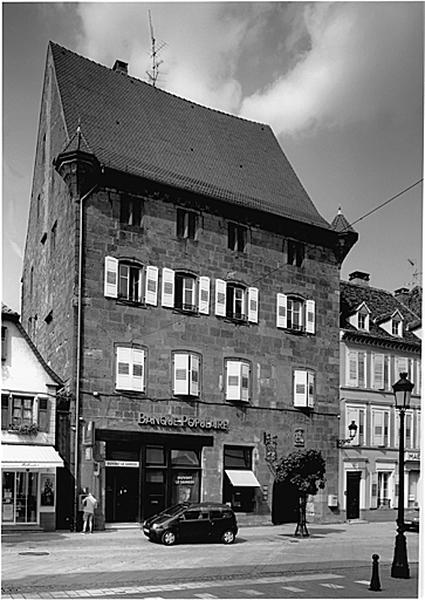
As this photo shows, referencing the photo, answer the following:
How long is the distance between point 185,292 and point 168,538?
5626 mm

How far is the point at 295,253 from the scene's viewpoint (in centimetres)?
2030

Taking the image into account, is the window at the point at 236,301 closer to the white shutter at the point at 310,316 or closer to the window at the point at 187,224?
the window at the point at 187,224

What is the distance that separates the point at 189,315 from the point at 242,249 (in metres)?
2.02

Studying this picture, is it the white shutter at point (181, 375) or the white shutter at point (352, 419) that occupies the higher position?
the white shutter at point (181, 375)

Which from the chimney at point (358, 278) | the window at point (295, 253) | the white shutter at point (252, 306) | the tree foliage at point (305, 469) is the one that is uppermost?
the window at point (295, 253)

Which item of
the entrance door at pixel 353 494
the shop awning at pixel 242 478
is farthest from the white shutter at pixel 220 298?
the entrance door at pixel 353 494

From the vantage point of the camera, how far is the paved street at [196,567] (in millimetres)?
9812

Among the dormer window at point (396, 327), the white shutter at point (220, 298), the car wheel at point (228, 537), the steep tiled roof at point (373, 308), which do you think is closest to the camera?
the car wheel at point (228, 537)

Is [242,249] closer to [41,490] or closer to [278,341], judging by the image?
[278,341]

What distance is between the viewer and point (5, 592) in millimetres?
9383

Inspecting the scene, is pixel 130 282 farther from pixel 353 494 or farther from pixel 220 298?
pixel 353 494

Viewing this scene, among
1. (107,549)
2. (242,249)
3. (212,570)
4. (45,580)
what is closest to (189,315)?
(242,249)

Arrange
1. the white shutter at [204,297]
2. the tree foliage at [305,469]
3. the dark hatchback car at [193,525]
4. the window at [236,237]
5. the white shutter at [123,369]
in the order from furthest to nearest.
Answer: the window at [236,237]
the white shutter at [204,297]
the white shutter at [123,369]
the tree foliage at [305,469]
the dark hatchback car at [193,525]

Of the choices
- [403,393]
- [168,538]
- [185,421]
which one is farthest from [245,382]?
[403,393]
